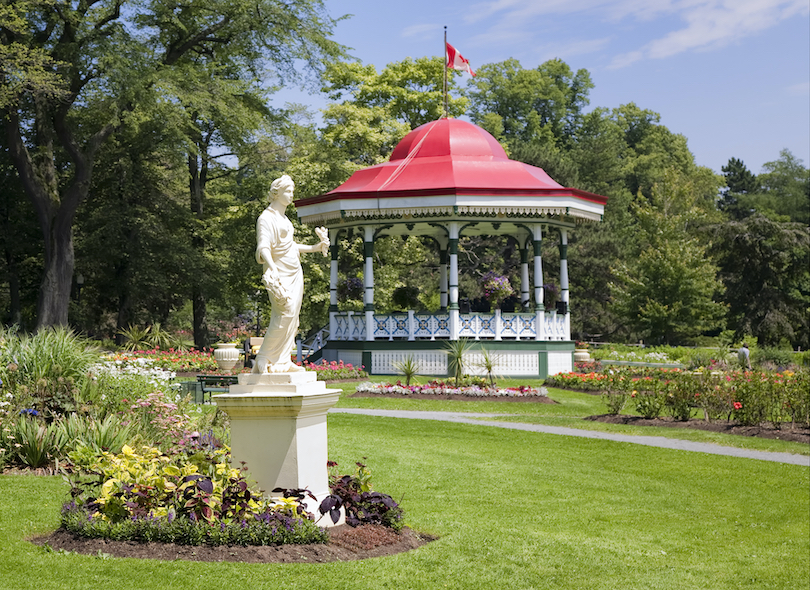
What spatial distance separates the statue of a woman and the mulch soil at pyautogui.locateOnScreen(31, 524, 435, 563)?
156 centimetres

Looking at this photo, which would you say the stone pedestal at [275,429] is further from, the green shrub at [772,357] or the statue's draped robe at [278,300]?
the green shrub at [772,357]

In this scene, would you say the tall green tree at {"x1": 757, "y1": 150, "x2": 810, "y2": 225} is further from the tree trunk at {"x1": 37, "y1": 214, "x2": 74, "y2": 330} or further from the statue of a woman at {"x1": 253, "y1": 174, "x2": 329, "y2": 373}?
the statue of a woman at {"x1": 253, "y1": 174, "x2": 329, "y2": 373}

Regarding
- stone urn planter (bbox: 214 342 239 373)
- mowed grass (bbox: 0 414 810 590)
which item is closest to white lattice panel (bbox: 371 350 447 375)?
stone urn planter (bbox: 214 342 239 373)

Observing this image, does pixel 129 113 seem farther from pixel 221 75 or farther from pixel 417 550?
pixel 417 550

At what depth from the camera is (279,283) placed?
7.55m

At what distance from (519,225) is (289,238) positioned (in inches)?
832

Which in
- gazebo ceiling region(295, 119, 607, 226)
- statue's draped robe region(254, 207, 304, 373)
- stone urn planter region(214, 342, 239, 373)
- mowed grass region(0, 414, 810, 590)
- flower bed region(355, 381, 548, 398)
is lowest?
mowed grass region(0, 414, 810, 590)

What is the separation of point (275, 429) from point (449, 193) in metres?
17.9

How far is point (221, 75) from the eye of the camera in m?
38.7

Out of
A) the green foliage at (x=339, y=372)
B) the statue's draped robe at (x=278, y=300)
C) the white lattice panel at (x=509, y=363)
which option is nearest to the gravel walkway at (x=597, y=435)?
the green foliage at (x=339, y=372)

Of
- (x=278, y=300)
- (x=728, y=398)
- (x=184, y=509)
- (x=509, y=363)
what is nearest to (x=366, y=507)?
(x=184, y=509)

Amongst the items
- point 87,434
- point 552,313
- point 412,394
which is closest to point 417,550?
point 87,434

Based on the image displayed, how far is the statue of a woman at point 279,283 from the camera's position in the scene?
24.6ft

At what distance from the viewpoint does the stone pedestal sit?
7.30m
